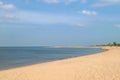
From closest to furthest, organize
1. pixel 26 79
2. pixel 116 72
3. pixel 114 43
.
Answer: pixel 26 79 < pixel 116 72 < pixel 114 43

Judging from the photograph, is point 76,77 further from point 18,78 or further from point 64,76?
point 18,78

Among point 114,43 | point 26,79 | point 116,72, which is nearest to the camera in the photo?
point 26,79

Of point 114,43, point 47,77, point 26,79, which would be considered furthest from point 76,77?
point 114,43

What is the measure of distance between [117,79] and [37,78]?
414cm

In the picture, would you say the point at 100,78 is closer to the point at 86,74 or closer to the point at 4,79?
the point at 86,74

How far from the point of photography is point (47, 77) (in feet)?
41.5

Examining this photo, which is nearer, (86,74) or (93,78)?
(93,78)

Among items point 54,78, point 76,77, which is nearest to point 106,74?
point 76,77

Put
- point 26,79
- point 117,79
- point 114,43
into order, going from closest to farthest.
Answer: point 117,79 → point 26,79 → point 114,43

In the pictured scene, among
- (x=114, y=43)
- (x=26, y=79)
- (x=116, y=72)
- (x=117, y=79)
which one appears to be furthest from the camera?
(x=114, y=43)

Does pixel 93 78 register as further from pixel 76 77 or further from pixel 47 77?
pixel 47 77

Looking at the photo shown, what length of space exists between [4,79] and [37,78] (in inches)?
69.4

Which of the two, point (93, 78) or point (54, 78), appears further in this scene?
point (54, 78)

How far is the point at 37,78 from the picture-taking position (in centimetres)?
1241
